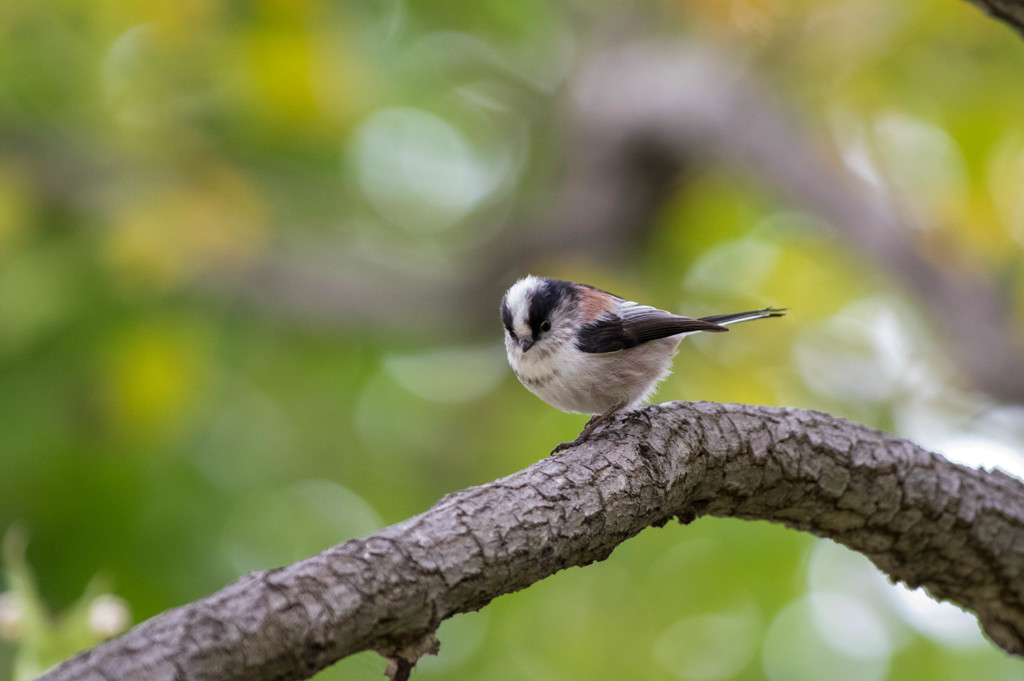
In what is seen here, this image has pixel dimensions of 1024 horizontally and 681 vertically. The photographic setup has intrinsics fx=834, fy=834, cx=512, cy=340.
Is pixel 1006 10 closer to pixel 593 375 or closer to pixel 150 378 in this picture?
pixel 593 375

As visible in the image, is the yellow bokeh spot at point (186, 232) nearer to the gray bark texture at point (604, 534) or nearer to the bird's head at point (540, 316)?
the bird's head at point (540, 316)

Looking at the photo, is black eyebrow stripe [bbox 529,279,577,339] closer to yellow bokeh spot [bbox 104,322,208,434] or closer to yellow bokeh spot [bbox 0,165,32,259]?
yellow bokeh spot [bbox 104,322,208,434]

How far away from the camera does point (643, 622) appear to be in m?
6.33

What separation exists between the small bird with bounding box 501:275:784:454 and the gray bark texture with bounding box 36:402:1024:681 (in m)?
0.43

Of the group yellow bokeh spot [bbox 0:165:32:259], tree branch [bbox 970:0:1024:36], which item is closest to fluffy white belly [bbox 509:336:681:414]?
tree branch [bbox 970:0:1024:36]

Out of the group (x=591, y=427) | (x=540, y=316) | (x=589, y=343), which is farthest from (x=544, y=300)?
(x=591, y=427)

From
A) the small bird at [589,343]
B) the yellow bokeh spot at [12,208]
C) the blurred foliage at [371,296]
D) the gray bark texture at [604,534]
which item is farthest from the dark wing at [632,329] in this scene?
the yellow bokeh spot at [12,208]

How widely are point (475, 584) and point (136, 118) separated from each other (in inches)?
183

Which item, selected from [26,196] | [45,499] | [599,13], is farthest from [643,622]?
[599,13]

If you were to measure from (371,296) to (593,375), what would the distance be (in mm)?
3539

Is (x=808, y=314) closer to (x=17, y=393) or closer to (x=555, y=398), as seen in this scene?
(x=555, y=398)

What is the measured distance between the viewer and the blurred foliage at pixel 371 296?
207 inches

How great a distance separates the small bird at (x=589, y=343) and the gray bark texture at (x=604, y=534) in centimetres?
43

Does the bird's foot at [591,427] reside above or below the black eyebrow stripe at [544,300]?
below
